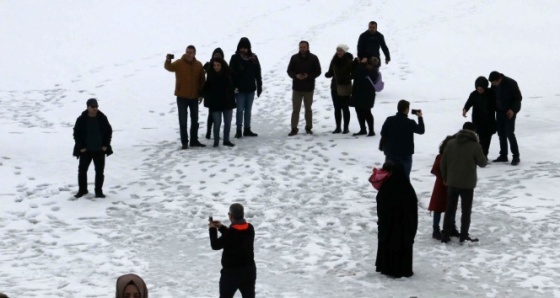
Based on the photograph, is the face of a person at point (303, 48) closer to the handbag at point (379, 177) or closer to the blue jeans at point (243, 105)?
the blue jeans at point (243, 105)

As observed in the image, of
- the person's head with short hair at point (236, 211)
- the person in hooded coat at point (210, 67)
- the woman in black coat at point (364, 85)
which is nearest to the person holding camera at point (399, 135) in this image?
the woman in black coat at point (364, 85)

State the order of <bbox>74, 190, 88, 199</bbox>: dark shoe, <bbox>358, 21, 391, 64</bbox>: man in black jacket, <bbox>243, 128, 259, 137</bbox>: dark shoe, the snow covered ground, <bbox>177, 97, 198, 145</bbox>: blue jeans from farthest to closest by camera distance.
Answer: <bbox>358, 21, 391, 64</bbox>: man in black jacket → <bbox>243, 128, 259, 137</bbox>: dark shoe → <bbox>177, 97, 198, 145</bbox>: blue jeans → <bbox>74, 190, 88, 199</bbox>: dark shoe → the snow covered ground

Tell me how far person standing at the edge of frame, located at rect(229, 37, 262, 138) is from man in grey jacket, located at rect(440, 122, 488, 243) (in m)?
6.53

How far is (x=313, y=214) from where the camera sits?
14.8 meters

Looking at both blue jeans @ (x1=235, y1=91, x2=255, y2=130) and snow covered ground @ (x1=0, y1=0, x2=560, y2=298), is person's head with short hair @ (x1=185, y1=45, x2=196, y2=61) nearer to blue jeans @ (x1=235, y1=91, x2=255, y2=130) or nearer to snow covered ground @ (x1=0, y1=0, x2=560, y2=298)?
blue jeans @ (x1=235, y1=91, x2=255, y2=130)

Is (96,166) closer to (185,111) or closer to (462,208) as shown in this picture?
(185,111)

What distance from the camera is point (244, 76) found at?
18.9 m

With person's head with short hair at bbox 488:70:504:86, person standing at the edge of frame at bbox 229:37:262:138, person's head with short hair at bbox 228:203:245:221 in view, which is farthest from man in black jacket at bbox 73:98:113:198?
person's head with short hair at bbox 488:70:504:86

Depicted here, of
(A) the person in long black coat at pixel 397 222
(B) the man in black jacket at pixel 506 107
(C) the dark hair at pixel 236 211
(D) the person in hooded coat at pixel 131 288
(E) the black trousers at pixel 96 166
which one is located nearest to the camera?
(D) the person in hooded coat at pixel 131 288

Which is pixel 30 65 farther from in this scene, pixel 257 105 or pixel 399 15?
pixel 399 15

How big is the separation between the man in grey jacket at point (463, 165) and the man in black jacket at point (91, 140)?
18.8 ft

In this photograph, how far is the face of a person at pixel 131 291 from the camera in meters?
5.42

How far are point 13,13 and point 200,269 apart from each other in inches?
892

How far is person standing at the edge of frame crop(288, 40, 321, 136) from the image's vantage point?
1923 centimetres
